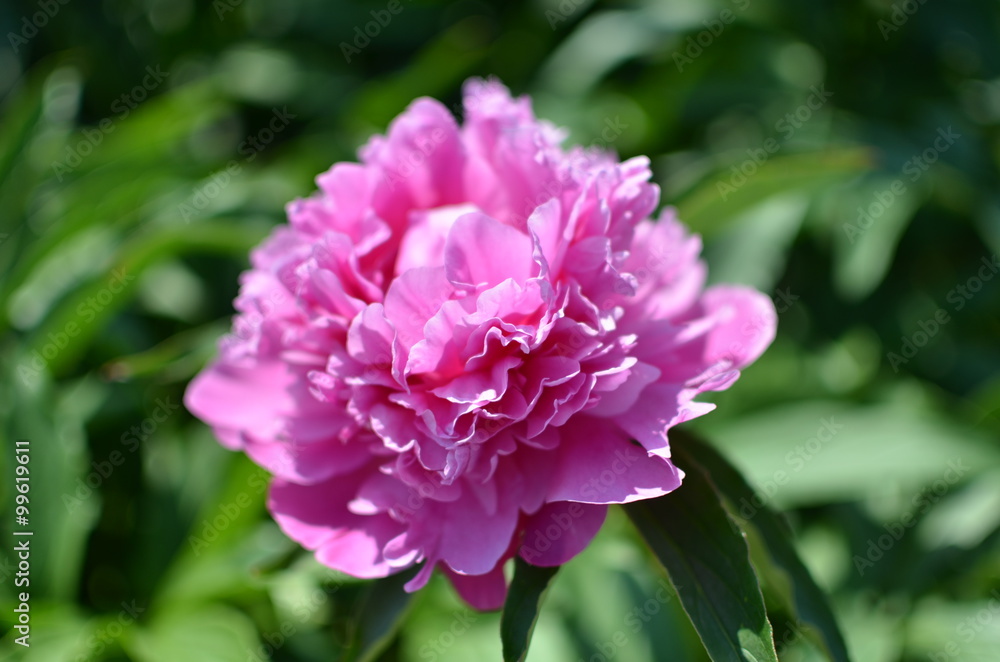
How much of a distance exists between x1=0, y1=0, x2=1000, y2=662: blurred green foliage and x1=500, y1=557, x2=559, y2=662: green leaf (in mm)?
139

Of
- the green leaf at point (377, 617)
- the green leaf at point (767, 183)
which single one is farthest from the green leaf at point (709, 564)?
the green leaf at point (767, 183)

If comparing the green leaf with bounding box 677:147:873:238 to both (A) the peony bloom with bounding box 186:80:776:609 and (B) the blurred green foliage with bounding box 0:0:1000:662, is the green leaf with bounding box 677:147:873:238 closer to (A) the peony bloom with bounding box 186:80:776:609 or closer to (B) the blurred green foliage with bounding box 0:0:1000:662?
(B) the blurred green foliage with bounding box 0:0:1000:662

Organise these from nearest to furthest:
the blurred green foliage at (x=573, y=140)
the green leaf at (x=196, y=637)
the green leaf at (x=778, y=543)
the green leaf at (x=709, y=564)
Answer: the green leaf at (x=709, y=564) → the green leaf at (x=778, y=543) → the green leaf at (x=196, y=637) → the blurred green foliage at (x=573, y=140)

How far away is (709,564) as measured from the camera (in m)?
0.76

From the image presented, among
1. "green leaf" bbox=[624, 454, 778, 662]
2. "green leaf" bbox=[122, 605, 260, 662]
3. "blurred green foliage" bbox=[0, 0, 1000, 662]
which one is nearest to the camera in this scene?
"green leaf" bbox=[624, 454, 778, 662]

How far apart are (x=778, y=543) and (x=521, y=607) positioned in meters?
0.28

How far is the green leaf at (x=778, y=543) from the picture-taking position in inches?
32.0

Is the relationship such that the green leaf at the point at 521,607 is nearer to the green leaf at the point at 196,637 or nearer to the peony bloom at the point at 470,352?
the peony bloom at the point at 470,352

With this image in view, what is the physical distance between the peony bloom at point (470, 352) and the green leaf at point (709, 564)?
80mm

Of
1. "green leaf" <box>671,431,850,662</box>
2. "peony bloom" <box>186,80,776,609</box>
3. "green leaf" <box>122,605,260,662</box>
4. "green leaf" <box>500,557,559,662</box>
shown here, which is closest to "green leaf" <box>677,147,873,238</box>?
"peony bloom" <box>186,80,776,609</box>

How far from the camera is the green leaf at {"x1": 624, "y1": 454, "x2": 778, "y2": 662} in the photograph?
0.71 meters

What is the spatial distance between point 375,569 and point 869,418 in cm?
79

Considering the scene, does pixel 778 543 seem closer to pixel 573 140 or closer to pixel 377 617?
pixel 377 617

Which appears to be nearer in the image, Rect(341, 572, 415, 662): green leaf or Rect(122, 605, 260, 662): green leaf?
Rect(341, 572, 415, 662): green leaf
